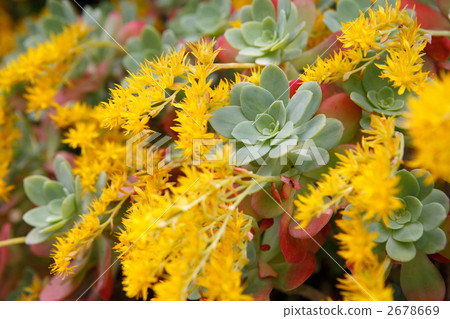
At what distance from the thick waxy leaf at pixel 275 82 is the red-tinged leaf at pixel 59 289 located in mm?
464

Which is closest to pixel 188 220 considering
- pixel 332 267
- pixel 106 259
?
pixel 106 259

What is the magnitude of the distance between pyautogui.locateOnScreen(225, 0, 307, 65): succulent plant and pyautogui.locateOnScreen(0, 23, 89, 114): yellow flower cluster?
1.22 ft

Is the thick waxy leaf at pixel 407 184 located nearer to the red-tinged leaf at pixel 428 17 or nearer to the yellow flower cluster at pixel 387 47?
the yellow flower cluster at pixel 387 47

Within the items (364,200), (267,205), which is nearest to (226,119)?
(267,205)

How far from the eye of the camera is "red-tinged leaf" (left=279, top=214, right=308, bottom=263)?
0.56 metres

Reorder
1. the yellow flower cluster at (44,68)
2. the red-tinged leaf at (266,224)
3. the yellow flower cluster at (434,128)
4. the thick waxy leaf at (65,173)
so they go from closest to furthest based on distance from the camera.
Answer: the yellow flower cluster at (434,128), the red-tinged leaf at (266,224), the thick waxy leaf at (65,173), the yellow flower cluster at (44,68)

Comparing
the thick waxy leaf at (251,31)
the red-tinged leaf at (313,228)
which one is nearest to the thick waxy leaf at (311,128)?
the red-tinged leaf at (313,228)

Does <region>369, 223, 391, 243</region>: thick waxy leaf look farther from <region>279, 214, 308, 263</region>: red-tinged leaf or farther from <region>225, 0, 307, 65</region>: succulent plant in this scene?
<region>225, 0, 307, 65</region>: succulent plant

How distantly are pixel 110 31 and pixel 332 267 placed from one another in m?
0.72

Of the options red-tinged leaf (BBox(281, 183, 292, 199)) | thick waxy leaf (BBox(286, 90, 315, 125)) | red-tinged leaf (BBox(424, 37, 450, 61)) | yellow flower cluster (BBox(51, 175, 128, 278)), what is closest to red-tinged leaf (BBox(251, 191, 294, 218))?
red-tinged leaf (BBox(281, 183, 292, 199))

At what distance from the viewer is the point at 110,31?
0.97 meters

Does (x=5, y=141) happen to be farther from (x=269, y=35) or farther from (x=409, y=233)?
(x=409, y=233)

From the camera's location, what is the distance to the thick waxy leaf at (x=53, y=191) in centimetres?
73

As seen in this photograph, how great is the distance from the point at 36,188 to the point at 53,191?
44mm
